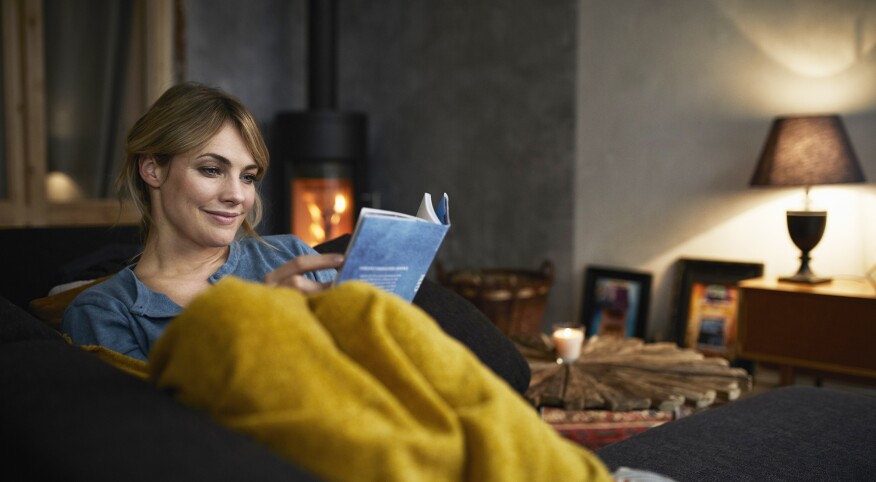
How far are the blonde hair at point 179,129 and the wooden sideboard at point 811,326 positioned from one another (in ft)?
7.00

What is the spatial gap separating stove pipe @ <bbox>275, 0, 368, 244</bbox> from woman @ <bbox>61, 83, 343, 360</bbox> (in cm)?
287

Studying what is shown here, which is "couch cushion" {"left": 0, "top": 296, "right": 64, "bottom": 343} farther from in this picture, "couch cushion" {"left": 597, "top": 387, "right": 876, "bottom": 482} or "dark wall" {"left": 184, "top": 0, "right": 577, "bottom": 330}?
"dark wall" {"left": 184, "top": 0, "right": 577, "bottom": 330}

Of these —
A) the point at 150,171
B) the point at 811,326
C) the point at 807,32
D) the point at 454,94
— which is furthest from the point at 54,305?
the point at 454,94

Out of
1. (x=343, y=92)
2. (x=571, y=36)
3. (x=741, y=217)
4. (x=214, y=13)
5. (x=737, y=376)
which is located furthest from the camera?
(x=343, y=92)

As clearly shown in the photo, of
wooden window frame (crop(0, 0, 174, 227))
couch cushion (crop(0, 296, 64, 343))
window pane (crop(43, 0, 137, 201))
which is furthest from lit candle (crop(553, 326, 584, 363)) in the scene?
window pane (crop(43, 0, 137, 201))

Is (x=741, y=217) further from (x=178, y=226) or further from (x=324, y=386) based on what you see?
(x=324, y=386)

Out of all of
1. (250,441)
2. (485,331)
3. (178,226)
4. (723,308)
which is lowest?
(723,308)

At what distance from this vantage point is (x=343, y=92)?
16.0 ft

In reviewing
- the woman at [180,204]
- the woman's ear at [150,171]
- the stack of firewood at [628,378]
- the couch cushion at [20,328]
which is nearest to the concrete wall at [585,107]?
the stack of firewood at [628,378]

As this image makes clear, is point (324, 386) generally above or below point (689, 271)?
above

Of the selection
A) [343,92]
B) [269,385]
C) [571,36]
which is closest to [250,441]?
[269,385]

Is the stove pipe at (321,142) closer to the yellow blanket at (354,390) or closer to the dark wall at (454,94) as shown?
the dark wall at (454,94)

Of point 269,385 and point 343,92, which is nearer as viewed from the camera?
point 269,385

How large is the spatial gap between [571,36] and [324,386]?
3446 mm
